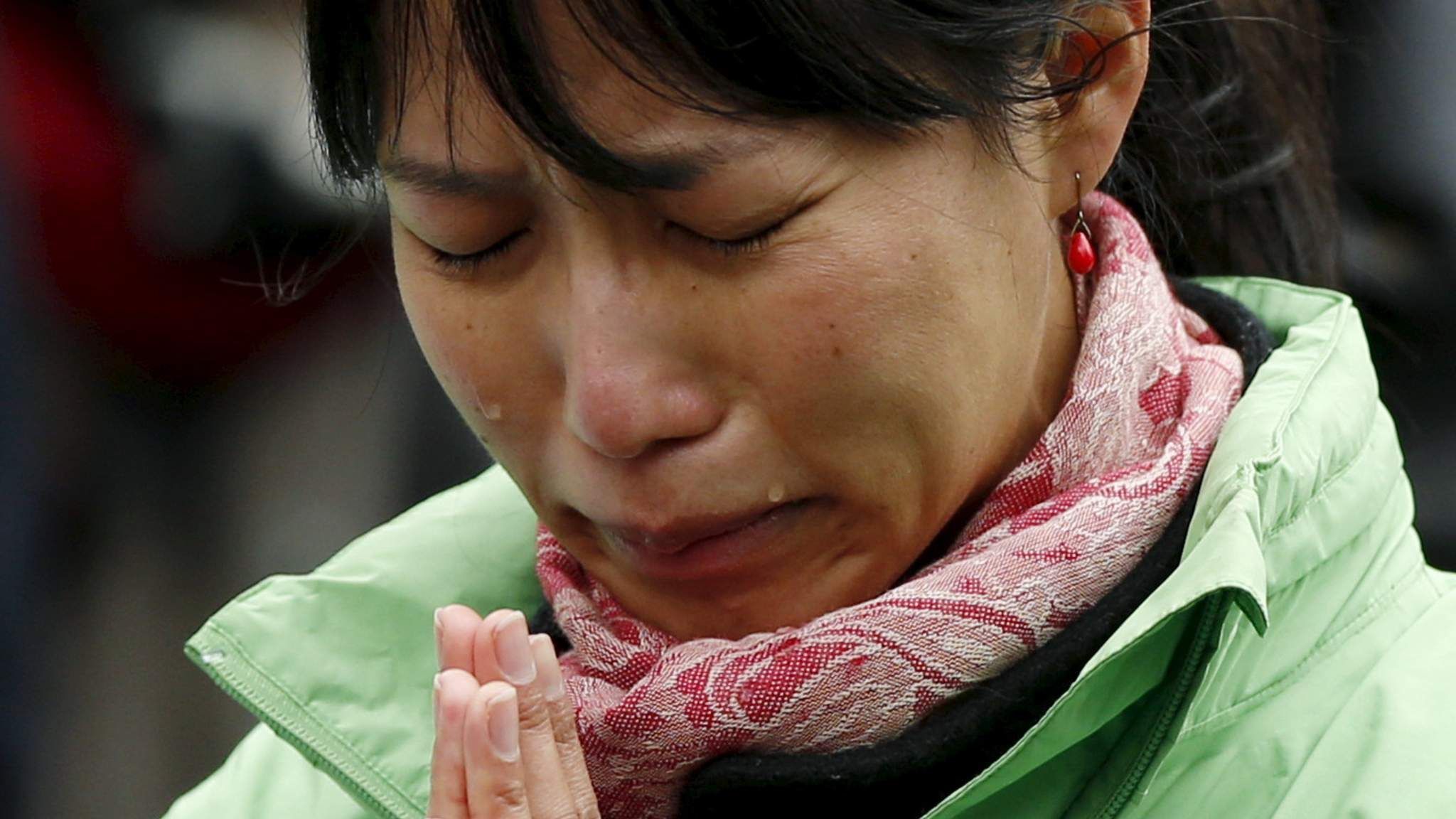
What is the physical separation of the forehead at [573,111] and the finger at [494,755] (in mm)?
406

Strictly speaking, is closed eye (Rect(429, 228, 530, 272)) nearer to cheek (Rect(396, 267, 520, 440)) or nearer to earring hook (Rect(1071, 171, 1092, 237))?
cheek (Rect(396, 267, 520, 440))

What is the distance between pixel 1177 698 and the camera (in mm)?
1406

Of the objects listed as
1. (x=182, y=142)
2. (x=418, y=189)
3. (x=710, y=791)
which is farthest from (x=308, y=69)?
(x=182, y=142)

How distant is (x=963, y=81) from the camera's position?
1471 millimetres

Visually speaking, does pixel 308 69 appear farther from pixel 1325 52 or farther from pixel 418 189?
pixel 1325 52

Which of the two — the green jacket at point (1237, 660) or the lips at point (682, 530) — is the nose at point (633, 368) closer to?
the lips at point (682, 530)

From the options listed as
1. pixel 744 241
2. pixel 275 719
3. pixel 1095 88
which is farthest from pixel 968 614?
pixel 275 719

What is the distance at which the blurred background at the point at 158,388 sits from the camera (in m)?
3.52

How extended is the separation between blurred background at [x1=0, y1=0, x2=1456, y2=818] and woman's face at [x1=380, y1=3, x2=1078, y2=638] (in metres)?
1.58

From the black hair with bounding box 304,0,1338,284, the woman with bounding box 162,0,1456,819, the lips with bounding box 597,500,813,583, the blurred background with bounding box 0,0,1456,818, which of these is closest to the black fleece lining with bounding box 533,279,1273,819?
the woman with bounding box 162,0,1456,819

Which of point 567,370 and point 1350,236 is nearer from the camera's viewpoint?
point 567,370

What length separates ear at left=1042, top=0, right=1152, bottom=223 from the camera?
5.24 ft

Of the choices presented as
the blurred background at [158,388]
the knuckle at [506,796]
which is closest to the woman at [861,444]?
the knuckle at [506,796]

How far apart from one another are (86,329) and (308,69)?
7.12 feet
